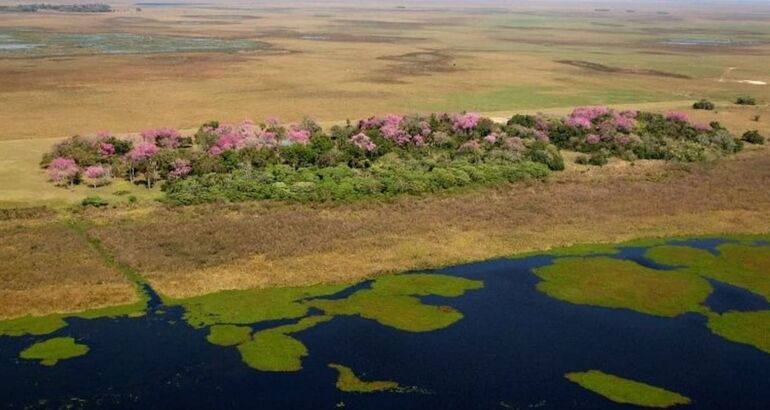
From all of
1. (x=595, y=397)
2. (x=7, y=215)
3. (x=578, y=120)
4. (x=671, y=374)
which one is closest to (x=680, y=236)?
(x=671, y=374)

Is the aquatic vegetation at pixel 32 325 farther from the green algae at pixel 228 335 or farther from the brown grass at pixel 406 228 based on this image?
the green algae at pixel 228 335

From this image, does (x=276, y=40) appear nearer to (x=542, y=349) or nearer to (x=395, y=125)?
(x=395, y=125)

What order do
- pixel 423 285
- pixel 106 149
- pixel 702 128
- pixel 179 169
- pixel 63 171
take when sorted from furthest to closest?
pixel 702 128 → pixel 106 149 → pixel 179 169 → pixel 63 171 → pixel 423 285

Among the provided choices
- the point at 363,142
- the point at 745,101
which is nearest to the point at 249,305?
the point at 363,142

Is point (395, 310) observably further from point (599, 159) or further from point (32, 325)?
point (599, 159)

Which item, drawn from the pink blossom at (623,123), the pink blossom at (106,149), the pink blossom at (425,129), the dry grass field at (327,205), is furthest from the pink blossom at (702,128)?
the pink blossom at (106,149)

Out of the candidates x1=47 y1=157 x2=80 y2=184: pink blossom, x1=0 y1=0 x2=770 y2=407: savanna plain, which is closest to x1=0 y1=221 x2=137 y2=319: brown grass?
x1=0 y1=0 x2=770 y2=407: savanna plain
